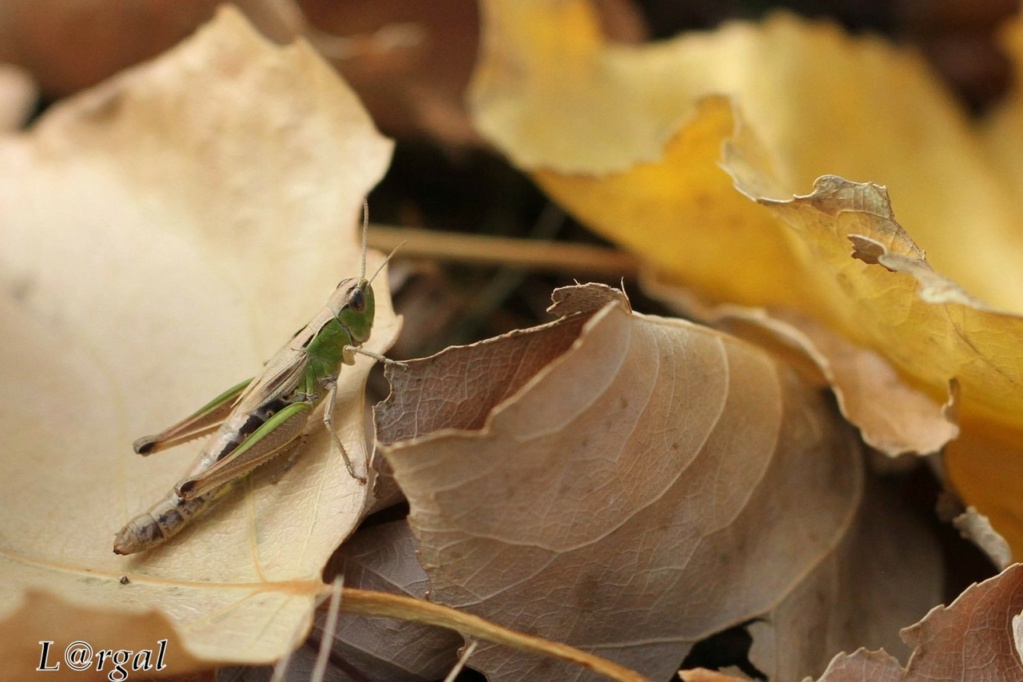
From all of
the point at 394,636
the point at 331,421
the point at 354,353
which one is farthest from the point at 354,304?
the point at 394,636

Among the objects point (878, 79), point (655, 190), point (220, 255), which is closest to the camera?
point (220, 255)

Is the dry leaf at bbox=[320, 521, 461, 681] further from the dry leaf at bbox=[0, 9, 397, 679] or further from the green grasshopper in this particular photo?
the green grasshopper

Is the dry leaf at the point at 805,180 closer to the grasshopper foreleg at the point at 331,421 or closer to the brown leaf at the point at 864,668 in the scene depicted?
the brown leaf at the point at 864,668

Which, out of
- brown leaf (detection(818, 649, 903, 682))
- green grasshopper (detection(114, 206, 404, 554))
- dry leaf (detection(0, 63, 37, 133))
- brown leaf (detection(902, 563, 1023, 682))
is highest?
brown leaf (detection(902, 563, 1023, 682))

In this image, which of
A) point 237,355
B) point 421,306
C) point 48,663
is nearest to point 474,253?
point 421,306

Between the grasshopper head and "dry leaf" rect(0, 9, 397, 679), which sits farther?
the grasshopper head

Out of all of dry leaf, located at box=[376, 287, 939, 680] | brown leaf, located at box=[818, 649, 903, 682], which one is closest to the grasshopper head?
dry leaf, located at box=[376, 287, 939, 680]

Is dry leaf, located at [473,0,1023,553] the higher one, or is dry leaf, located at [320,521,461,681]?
dry leaf, located at [473,0,1023,553]

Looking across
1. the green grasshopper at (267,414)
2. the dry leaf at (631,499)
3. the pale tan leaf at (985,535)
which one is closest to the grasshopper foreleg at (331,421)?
the green grasshopper at (267,414)

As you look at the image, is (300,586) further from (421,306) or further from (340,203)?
(421,306)
